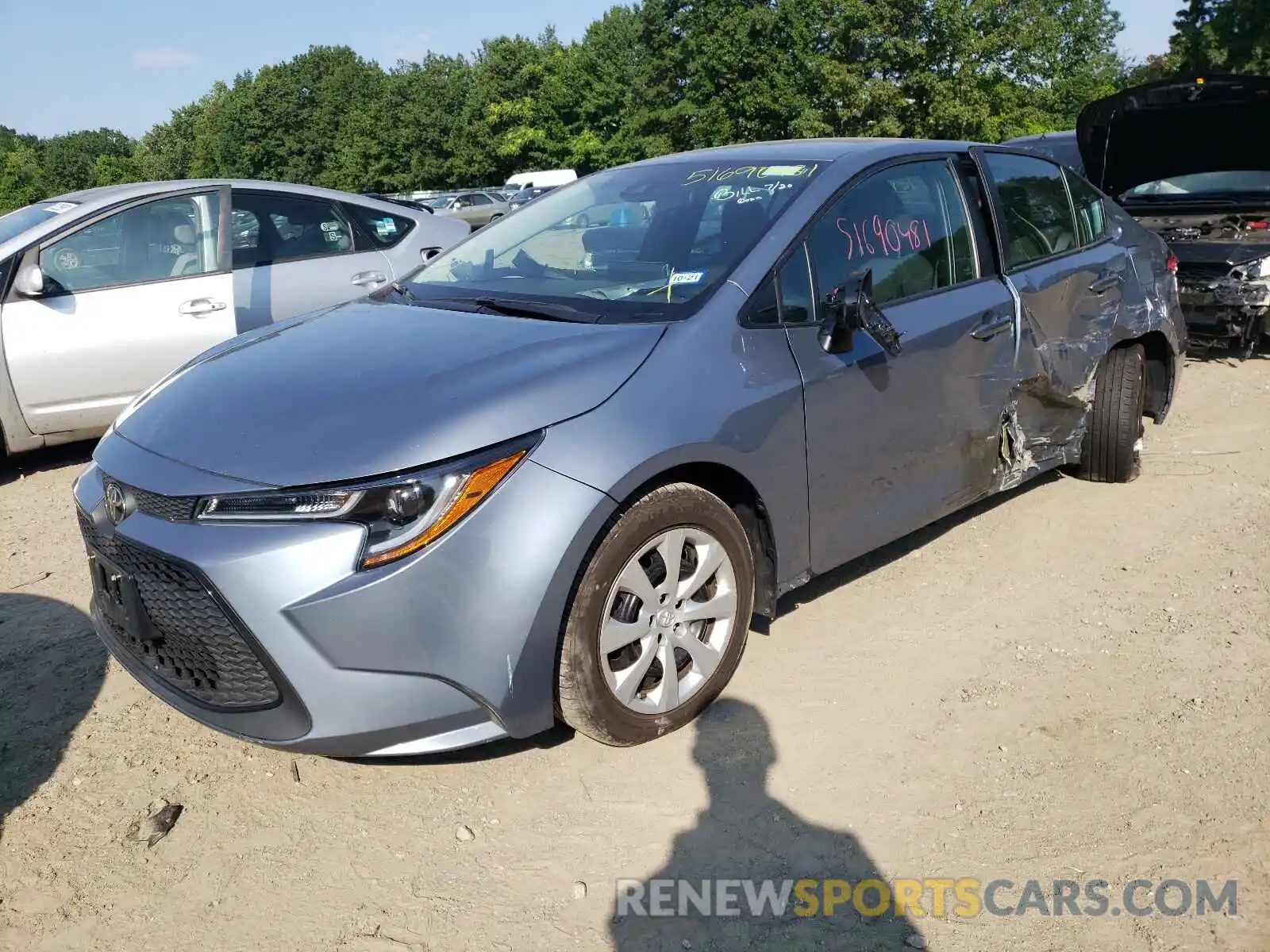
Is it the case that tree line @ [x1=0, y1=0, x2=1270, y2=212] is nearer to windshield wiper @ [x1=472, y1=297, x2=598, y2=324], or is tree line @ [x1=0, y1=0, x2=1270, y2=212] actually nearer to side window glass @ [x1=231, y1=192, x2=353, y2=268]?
side window glass @ [x1=231, y1=192, x2=353, y2=268]

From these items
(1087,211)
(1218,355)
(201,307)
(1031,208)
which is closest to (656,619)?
(1031,208)

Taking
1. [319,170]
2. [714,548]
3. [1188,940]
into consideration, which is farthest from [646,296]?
[319,170]

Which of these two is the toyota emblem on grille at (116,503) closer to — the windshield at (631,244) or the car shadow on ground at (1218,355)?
the windshield at (631,244)

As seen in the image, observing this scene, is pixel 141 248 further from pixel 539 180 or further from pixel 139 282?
pixel 539 180

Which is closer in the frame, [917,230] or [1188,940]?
[1188,940]

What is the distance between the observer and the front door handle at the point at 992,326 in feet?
12.9

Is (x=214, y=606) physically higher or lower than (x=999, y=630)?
higher

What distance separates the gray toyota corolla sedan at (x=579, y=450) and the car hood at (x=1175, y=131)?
367 cm

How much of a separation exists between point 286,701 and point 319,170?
89.8 metres

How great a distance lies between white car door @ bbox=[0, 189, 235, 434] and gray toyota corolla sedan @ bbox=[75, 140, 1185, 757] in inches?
109

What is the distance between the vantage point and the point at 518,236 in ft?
13.3

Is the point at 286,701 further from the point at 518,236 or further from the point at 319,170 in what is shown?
the point at 319,170

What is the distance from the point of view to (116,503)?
2.80 m

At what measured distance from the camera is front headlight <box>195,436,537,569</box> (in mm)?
2482
